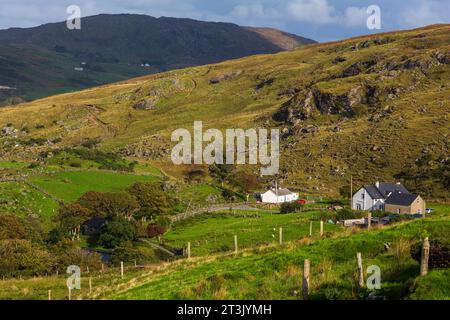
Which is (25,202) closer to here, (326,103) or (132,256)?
(132,256)

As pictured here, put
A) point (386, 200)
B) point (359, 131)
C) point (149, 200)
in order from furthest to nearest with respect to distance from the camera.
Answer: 1. point (359, 131)
2. point (149, 200)
3. point (386, 200)

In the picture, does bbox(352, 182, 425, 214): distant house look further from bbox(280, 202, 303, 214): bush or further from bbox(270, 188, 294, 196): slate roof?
bbox(270, 188, 294, 196): slate roof

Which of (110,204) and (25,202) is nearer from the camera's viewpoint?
(25,202)

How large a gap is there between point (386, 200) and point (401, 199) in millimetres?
2597

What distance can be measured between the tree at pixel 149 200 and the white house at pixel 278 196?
21891mm

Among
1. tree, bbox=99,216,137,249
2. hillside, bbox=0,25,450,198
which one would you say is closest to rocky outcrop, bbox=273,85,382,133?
hillside, bbox=0,25,450,198

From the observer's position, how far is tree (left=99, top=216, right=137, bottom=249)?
6950cm

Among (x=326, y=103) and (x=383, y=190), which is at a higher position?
(x=326, y=103)

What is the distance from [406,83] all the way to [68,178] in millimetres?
101748

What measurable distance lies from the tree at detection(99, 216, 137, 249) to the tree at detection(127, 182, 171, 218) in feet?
39.6

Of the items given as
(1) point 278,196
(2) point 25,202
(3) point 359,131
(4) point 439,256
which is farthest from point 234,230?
(3) point 359,131

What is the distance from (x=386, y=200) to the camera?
81812mm

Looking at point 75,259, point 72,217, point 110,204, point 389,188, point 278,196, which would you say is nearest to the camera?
point 75,259

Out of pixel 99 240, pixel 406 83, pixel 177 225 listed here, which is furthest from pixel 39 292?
pixel 406 83
